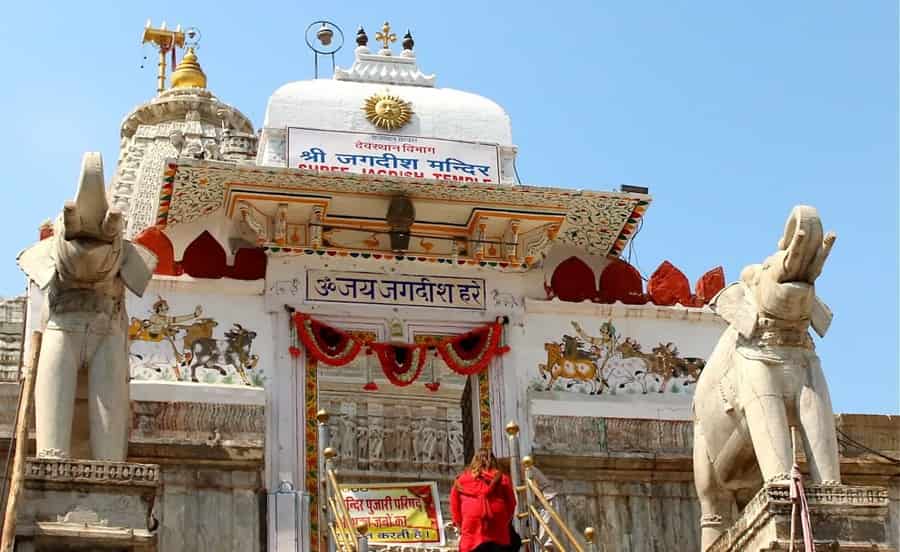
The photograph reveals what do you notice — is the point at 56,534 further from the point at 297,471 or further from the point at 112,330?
the point at 297,471

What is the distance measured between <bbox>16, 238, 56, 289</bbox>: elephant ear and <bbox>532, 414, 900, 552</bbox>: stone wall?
4.61m

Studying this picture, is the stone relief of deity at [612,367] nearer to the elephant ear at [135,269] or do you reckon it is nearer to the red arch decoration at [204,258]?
the red arch decoration at [204,258]

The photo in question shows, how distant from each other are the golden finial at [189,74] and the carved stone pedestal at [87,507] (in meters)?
15.1

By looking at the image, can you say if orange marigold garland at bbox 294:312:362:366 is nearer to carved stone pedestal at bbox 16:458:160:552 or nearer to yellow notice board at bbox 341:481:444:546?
yellow notice board at bbox 341:481:444:546

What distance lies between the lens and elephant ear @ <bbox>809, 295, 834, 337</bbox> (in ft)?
55.4

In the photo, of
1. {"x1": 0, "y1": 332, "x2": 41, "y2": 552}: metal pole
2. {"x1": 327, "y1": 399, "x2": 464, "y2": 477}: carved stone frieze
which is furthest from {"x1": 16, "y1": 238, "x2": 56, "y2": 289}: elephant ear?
{"x1": 327, "y1": 399, "x2": 464, "y2": 477}: carved stone frieze

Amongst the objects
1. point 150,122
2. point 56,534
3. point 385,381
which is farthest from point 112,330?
point 150,122

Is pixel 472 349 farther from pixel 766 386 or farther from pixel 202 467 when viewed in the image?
pixel 766 386

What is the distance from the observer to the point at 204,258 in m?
19.1

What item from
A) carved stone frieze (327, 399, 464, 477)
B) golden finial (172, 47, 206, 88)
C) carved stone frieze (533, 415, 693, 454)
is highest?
golden finial (172, 47, 206, 88)

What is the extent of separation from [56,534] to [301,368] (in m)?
4.34

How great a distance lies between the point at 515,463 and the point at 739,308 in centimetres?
241

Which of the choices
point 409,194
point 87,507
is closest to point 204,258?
point 409,194

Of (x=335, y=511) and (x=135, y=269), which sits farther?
(x=335, y=511)
